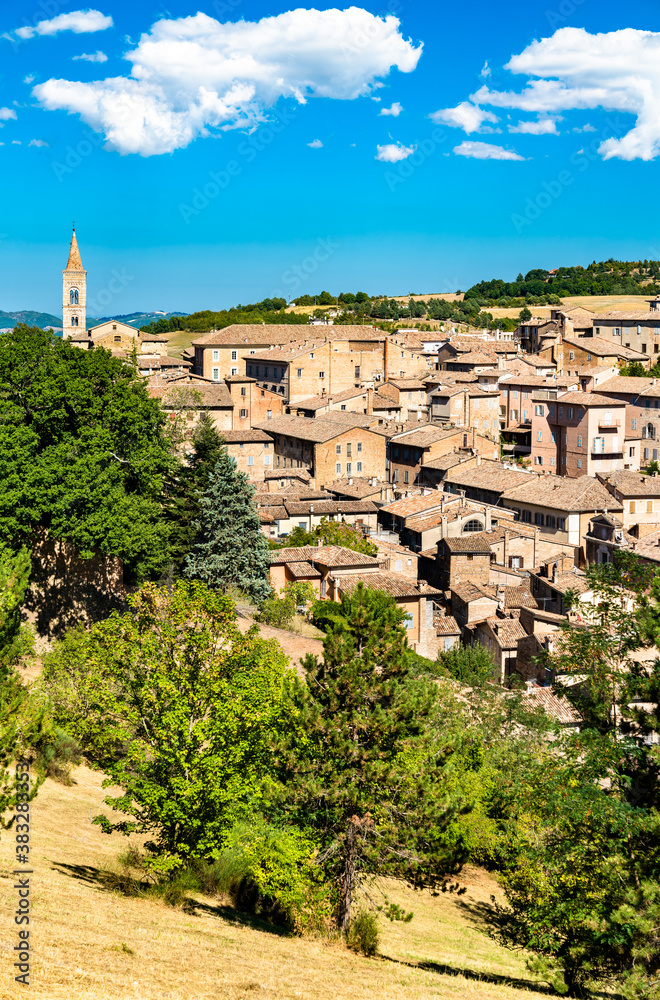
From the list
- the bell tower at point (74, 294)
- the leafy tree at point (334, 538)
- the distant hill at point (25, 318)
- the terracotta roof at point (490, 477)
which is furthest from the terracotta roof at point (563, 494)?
the distant hill at point (25, 318)

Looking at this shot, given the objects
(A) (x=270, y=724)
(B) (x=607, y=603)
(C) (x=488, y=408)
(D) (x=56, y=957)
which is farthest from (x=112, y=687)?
(C) (x=488, y=408)

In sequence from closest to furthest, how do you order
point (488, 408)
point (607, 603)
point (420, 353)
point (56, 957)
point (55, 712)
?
point (56, 957) → point (607, 603) → point (55, 712) → point (488, 408) → point (420, 353)

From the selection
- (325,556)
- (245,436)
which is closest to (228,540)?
(325,556)

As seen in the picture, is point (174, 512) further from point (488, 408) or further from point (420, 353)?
point (420, 353)

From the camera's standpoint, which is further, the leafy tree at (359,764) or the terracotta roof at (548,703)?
the terracotta roof at (548,703)

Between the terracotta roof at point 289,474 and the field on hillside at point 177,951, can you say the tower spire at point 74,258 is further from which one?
the field on hillside at point 177,951

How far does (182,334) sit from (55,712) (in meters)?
101

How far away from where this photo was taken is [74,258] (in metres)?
106

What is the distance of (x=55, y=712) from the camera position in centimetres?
1745

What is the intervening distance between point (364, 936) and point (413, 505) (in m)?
35.0

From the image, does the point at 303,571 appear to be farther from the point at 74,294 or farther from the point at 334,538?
the point at 74,294

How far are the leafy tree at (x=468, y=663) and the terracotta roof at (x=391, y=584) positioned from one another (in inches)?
104

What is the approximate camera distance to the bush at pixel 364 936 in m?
13.6

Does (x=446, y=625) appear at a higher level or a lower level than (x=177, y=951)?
lower
